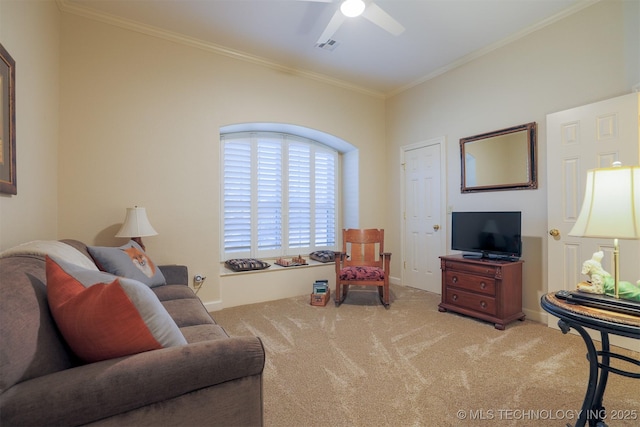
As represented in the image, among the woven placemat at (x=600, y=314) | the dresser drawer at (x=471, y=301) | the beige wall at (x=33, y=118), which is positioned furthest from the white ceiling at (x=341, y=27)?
the dresser drawer at (x=471, y=301)

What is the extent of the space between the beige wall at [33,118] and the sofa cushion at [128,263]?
0.44 m

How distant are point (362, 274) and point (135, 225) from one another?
2393 millimetres

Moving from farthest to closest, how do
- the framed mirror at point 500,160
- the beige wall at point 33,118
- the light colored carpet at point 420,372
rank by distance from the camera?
the framed mirror at point 500,160
the beige wall at point 33,118
the light colored carpet at point 420,372

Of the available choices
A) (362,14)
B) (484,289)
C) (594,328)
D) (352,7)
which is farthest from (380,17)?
(484,289)

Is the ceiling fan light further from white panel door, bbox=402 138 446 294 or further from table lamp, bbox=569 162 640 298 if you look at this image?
white panel door, bbox=402 138 446 294

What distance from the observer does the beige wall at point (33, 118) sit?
1755 mm

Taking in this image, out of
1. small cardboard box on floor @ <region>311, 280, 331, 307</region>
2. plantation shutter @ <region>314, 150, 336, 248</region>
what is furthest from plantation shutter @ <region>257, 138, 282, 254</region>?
small cardboard box on floor @ <region>311, 280, 331, 307</region>

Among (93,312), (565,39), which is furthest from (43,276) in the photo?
(565,39)

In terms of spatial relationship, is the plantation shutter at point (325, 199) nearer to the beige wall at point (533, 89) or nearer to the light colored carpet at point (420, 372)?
the beige wall at point (533, 89)

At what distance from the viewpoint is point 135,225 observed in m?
2.63

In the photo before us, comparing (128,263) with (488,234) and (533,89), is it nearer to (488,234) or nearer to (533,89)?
(488,234)

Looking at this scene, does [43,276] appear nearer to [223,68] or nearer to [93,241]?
[93,241]

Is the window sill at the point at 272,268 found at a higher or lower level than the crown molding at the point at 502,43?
lower

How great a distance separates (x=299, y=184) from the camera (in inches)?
171
